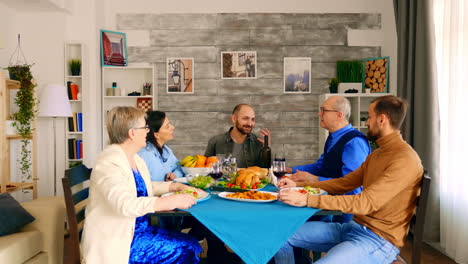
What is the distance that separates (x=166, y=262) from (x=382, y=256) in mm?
1109

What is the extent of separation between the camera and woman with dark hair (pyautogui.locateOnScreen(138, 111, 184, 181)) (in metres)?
2.89

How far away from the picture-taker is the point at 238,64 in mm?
5590

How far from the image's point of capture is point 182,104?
5.60 meters

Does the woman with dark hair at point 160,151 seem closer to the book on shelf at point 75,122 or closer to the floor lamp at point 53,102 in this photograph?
the floor lamp at point 53,102

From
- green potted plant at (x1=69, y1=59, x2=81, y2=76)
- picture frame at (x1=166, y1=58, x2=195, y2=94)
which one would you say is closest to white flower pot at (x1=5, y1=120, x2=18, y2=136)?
green potted plant at (x1=69, y1=59, x2=81, y2=76)

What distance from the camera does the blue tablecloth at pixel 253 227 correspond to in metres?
1.86

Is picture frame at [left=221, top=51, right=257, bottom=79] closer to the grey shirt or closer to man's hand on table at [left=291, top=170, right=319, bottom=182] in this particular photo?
the grey shirt

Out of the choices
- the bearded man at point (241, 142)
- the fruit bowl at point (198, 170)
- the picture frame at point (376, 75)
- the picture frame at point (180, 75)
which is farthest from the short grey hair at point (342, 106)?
the picture frame at point (180, 75)

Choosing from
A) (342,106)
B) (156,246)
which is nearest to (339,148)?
(342,106)

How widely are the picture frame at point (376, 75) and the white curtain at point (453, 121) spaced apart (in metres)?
1.27

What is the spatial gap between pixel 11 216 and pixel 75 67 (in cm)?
282

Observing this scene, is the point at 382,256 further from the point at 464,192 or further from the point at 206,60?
the point at 206,60

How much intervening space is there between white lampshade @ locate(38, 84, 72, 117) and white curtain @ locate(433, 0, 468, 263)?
413 centimetres

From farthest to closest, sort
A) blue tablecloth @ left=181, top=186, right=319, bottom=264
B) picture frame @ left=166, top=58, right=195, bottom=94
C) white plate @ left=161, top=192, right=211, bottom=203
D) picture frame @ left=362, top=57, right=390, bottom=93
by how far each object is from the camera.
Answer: picture frame @ left=166, top=58, right=195, bottom=94 → picture frame @ left=362, top=57, right=390, bottom=93 → white plate @ left=161, top=192, right=211, bottom=203 → blue tablecloth @ left=181, top=186, right=319, bottom=264
